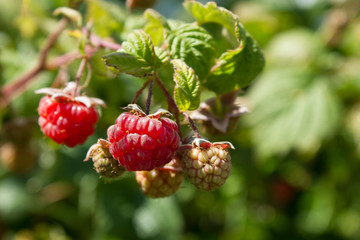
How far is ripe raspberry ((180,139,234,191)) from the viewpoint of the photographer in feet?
3.67

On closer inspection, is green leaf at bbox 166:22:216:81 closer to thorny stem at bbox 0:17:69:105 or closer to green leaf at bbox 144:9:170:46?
green leaf at bbox 144:9:170:46

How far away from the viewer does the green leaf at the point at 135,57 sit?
1177 millimetres

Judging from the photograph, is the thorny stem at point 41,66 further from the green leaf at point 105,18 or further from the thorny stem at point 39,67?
the green leaf at point 105,18

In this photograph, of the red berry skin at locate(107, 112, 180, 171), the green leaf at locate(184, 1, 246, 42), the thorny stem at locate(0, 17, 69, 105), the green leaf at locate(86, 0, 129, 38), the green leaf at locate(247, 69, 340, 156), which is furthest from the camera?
the green leaf at locate(247, 69, 340, 156)

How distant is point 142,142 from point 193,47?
38 centimetres

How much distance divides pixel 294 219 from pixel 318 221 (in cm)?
20

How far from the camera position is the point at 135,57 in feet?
3.92

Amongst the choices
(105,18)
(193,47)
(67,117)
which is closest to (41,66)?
(105,18)

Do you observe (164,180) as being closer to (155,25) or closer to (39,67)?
(155,25)

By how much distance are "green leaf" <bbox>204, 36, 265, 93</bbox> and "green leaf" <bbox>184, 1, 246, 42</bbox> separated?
0.06 metres

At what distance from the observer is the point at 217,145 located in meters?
1.18

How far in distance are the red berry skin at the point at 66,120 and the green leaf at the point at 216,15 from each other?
433 mm

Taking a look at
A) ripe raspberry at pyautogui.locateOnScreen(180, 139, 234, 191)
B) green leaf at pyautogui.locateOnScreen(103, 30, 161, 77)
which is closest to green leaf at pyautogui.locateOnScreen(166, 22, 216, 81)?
green leaf at pyautogui.locateOnScreen(103, 30, 161, 77)

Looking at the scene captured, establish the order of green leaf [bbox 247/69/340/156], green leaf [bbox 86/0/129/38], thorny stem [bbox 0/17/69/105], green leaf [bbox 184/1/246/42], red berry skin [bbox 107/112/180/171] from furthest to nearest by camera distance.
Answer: green leaf [bbox 247/69/340/156], thorny stem [bbox 0/17/69/105], green leaf [bbox 86/0/129/38], green leaf [bbox 184/1/246/42], red berry skin [bbox 107/112/180/171]
